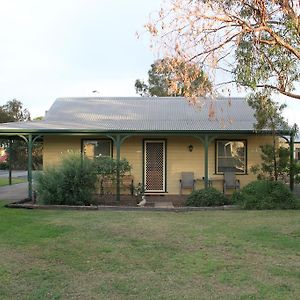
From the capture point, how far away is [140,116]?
18922mm

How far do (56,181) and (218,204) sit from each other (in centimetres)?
505

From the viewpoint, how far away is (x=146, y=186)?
17.6 m

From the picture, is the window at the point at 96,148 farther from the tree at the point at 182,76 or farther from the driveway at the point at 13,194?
the tree at the point at 182,76

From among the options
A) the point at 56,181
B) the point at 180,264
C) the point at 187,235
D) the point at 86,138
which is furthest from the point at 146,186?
the point at 180,264

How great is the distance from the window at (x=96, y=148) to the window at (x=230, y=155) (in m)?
4.17

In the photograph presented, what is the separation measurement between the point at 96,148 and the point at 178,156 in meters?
3.19

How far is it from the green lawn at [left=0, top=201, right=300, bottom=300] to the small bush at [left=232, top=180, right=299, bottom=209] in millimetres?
2213

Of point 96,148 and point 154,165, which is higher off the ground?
point 96,148

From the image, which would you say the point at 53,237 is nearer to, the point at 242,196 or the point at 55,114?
the point at 242,196

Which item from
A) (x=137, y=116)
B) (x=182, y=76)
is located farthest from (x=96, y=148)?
(x=182, y=76)

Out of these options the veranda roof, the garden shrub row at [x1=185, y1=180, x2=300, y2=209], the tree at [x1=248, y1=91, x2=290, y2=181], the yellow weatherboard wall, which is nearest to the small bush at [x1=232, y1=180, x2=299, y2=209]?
the garden shrub row at [x1=185, y1=180, x2=300, y2=209]

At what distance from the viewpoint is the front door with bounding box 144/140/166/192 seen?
17.6 m

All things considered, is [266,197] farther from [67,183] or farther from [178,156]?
[67,183]

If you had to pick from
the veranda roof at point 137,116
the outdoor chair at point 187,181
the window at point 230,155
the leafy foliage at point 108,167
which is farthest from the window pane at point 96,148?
the window at point 230,155
